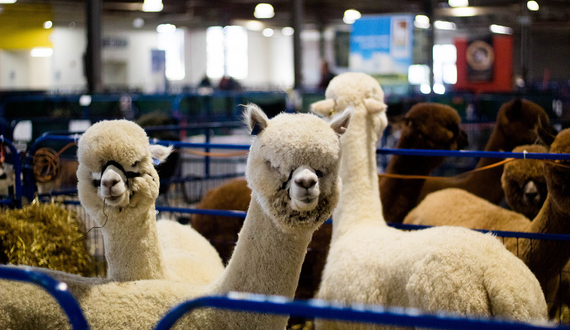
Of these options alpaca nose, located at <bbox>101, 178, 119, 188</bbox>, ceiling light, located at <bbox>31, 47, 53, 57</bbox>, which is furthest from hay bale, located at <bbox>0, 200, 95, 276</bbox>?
ceiling light, located at <bbox>31, 47, 53, 57</bbox>

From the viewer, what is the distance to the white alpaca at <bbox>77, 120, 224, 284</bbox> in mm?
2156

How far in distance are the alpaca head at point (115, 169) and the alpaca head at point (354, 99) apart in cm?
118

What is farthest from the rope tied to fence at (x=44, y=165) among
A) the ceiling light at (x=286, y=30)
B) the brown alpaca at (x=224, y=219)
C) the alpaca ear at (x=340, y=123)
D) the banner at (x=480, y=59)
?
the ceiling light at (x=286, y=30)

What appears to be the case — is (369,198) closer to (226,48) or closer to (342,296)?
(342,296)

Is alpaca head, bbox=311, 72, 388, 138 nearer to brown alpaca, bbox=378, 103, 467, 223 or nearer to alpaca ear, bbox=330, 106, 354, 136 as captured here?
brown alpaca, bbox=378, 103, 467, 223

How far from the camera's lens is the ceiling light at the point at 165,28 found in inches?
1005

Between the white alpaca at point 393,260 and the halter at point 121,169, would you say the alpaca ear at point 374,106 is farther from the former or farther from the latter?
the halter at point 121,169

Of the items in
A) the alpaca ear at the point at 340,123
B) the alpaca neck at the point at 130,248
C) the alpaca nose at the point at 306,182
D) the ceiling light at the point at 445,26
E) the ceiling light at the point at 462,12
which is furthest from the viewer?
the ceiling light at the point at 445,26

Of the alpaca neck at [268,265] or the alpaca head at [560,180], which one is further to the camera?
the alpaca head at [560,180]

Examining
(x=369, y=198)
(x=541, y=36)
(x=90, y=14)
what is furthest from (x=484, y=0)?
(x=541, y=36)

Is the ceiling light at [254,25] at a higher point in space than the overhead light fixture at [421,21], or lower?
higher

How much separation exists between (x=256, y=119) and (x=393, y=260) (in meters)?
0.87

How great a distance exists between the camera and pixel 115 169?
2145 mm

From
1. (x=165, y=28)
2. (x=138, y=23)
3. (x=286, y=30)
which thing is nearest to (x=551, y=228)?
(x=138, y=23)
